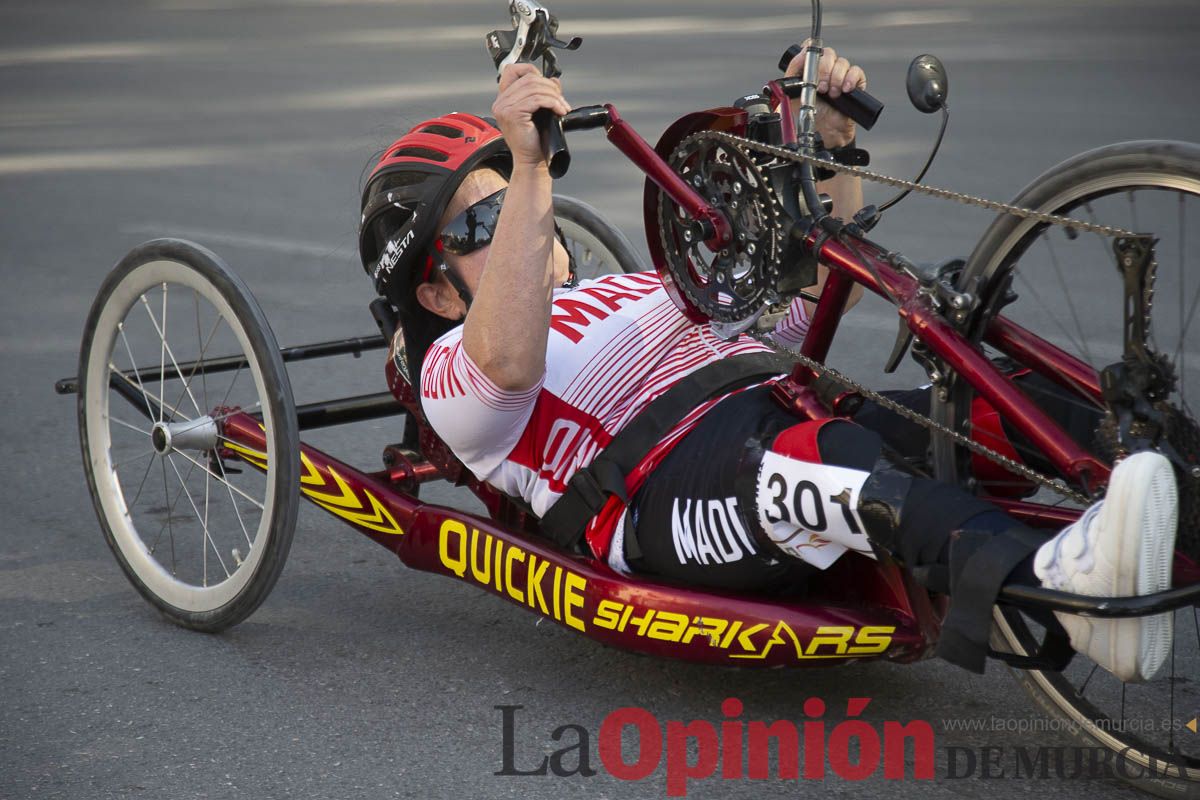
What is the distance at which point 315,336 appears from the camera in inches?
214

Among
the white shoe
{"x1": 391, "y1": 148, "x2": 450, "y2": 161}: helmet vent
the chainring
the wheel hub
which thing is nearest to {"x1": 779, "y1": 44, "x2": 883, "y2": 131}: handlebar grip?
the chainring

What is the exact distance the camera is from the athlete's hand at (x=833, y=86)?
9.11ft

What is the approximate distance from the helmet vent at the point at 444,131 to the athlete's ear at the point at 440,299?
0.29 m

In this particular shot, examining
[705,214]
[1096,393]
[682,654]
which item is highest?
[705,214]

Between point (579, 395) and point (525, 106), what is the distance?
574mm

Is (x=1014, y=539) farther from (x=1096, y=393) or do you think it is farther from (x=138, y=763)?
(x=138, y=763)

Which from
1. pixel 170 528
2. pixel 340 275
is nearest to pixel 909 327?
pixel 170 528

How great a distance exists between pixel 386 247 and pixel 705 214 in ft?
2.23

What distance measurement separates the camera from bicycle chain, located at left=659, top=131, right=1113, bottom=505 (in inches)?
87.7

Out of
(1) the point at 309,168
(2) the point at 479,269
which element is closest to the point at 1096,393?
(2) the point at 479,269

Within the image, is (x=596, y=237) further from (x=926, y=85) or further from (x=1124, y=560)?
(x=1124, y=560)

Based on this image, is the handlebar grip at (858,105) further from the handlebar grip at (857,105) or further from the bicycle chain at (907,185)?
the bicycle chain at (907,185)

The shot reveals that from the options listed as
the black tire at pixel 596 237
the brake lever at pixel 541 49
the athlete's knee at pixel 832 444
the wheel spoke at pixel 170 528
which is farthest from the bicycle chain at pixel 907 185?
the wheel spoke at pixel 170 528

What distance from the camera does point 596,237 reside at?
3.83 metres
